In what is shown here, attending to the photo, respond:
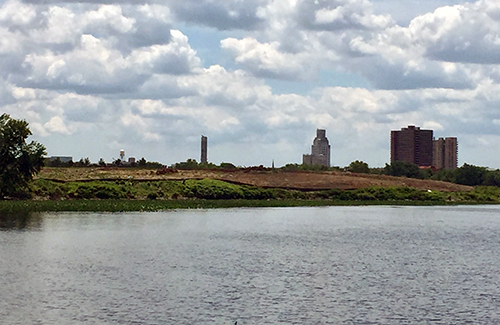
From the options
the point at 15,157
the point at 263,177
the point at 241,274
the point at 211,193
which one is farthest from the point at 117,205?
the point at 241,274

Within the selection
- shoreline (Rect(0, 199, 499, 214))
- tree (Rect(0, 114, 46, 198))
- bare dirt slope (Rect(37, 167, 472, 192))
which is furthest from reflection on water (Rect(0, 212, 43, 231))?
bare dirt slope (Rect(37, 167, 472, 192))

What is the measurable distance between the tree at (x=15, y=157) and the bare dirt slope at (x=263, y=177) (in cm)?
1701

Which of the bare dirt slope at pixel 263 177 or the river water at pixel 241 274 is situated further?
the bare dirt slope at pixel 263 177

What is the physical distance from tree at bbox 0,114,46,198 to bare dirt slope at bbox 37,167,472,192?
17.0 m

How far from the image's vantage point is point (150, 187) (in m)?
110

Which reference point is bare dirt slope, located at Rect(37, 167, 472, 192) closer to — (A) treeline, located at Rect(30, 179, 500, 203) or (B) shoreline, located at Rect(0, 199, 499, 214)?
(A) treeline, located at Rect(30, 179, 500, 203)

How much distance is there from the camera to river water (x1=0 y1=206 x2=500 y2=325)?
94.5ft

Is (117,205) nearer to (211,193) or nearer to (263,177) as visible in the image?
(211,193)

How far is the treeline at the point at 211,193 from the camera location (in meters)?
99.9

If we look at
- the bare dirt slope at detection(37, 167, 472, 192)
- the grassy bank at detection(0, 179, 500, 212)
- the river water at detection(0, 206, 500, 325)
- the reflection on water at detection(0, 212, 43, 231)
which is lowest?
the river water at detection(0, 206, 500, 325)

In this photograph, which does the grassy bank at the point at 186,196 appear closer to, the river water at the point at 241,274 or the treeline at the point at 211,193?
the treeline at the point at 211,193

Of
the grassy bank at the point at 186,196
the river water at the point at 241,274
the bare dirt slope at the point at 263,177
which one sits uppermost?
the bare dirt slope at the point at 263,177

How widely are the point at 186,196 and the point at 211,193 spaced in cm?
440

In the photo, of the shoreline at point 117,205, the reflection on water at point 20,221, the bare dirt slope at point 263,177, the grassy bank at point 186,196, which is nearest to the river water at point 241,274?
the reflection on water at point 20,221
